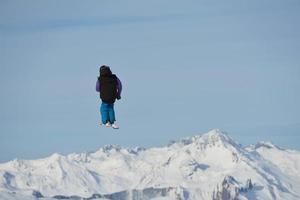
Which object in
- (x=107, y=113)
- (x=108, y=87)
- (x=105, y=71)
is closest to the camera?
(x=105, y=71)

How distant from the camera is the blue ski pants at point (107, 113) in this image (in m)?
38.8

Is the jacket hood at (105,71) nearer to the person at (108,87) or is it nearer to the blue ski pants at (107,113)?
the person at (108,87)

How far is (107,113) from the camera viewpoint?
39.3 meters

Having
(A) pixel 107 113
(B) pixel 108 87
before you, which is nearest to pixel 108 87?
(B) pixel 108 87

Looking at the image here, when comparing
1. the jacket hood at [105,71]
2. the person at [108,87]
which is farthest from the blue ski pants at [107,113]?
the jacket hood at [105,71]

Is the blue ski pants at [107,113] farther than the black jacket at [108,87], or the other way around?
the blue ski pants at [107,113]

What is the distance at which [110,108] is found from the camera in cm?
3900

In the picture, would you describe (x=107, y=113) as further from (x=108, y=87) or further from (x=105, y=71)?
(x=105, y=71)

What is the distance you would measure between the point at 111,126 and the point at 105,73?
2.17 m

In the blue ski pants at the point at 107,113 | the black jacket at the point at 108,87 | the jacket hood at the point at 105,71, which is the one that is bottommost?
the blue ski pants at the point at 107,113

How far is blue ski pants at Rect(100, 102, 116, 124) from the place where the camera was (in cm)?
3881

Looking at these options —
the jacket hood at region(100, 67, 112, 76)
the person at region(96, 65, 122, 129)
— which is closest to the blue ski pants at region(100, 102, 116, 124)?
the person at region(96, 65, 122, 129)

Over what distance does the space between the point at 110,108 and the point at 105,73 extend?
171cm

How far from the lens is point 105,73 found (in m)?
37.9
